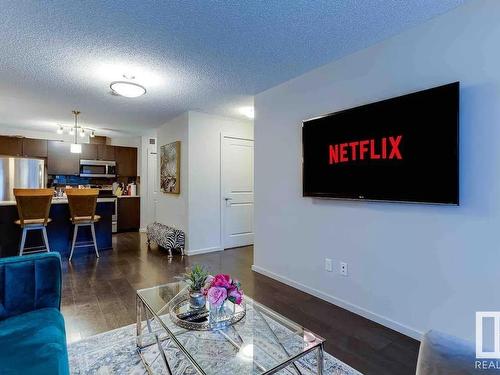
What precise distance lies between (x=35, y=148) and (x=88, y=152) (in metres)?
1.00

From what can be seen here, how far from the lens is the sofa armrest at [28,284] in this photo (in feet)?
5.19

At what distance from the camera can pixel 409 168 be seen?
2.10m

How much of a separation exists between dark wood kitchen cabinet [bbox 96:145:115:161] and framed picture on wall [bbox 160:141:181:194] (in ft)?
7.35

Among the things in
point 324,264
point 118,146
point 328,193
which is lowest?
point 324,264

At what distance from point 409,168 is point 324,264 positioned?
1250mm

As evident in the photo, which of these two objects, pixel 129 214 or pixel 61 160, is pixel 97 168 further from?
pixel 129 214

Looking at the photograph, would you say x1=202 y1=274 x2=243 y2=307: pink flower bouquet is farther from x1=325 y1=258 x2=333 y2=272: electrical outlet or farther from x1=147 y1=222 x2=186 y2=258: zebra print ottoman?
x1=147 y1=222 x2=186 y2=258: zebra print ottoman

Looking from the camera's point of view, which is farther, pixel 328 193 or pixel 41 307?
pixel 328 193

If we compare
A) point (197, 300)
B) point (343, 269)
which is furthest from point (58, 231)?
point (343, 269)

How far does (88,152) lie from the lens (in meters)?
6.61

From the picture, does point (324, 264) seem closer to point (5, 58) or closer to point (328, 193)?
point (328, 193)

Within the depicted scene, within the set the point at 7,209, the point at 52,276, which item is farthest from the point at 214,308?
the point at 7,209

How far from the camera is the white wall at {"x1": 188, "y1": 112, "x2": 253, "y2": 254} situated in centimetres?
452

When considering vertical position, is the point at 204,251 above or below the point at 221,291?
below
